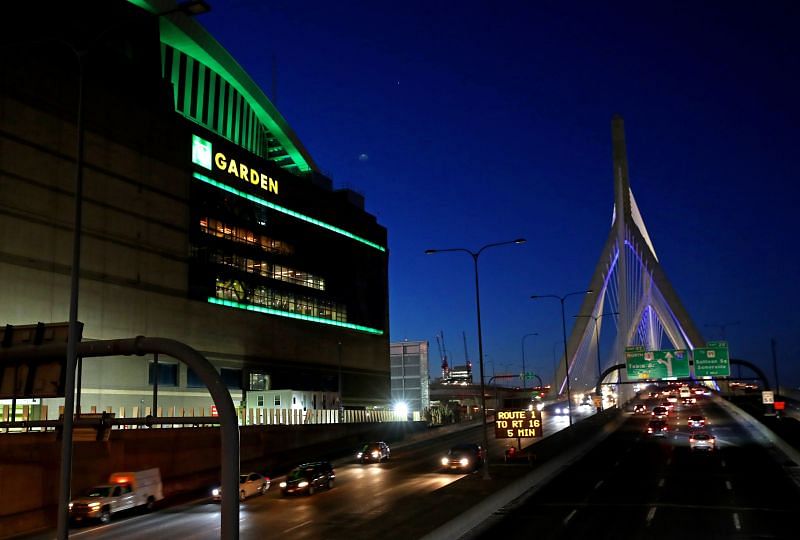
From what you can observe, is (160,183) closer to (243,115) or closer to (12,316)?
(12,316)

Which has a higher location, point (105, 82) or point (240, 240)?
point (105, 82)

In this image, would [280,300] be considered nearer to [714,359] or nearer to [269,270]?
[269,270]

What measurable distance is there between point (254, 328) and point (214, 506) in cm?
4094

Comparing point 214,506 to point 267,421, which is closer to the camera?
point 214,506

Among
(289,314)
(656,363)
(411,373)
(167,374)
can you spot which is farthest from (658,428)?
(167,374)

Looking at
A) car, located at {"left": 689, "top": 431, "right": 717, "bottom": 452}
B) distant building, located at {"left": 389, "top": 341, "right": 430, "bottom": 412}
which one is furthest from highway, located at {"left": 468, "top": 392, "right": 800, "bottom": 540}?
distant building, located at {"left": 389, "top": 341, "right": 430, "bottom": 412}

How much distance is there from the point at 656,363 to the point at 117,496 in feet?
220

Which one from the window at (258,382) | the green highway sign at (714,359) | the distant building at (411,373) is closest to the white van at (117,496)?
the window at (258,382)

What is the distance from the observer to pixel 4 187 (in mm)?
52688

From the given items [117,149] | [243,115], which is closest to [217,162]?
[117,149]

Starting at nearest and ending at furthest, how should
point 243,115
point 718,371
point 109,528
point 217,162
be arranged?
point 109,528 < point 217,162 < point 718,371 < point 243,115

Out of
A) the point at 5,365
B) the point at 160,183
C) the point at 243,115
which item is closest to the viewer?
the point at 5,365

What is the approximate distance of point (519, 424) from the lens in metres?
47.4

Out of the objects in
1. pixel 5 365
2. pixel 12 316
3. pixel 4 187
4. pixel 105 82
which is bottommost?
pixel 5 365
